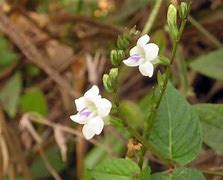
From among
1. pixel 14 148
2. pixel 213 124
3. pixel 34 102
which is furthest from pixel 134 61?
pixel 34 102

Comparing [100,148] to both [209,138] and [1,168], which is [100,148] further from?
[209,138]

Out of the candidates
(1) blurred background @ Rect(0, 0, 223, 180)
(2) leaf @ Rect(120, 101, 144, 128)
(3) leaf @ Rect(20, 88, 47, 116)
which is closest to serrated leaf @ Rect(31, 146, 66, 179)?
(1) blurred background @ Rect(0, 0, 223, 180)

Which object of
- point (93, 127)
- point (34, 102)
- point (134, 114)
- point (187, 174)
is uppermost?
point (34, 102)

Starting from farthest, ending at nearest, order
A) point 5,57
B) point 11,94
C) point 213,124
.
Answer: point 5,57 → point 11,94 → point 213,124

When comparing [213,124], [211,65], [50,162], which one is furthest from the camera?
[50,162]

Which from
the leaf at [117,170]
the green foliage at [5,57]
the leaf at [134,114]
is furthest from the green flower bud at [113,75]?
the green foliage at [5,57]

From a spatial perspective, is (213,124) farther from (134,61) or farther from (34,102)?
(34,102)

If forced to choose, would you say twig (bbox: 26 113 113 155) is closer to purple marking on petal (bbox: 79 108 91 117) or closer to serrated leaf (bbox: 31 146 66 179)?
serrated leaf (bbox: 31 146 66 179)

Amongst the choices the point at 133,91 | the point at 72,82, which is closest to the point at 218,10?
the point at 133,91
